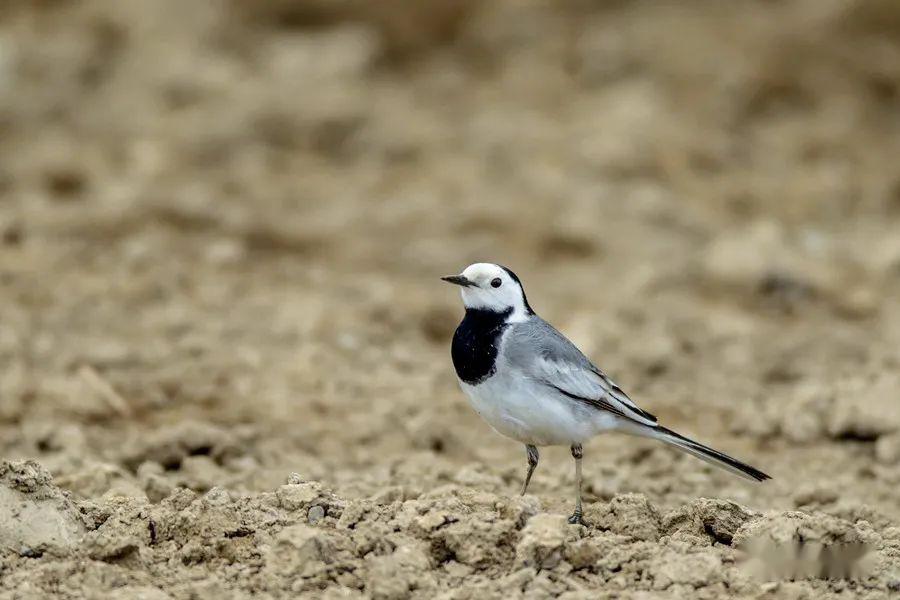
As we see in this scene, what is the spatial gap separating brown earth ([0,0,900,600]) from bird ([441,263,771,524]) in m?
0.34

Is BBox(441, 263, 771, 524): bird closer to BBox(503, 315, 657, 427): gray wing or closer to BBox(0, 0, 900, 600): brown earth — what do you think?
BBox(503, 315, 657, 427): gray wing

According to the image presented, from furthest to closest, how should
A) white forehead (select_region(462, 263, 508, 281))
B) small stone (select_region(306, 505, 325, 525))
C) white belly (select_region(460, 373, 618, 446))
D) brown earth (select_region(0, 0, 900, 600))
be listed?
1. white forehead (select_region(462, 263, 508, 281))
2. white belly (select_region(460, 373, 618, 446))
3. small stone (select_region(306, 505, 325, 525))
4. brown earth (select_region(0, 0, 900, 600))

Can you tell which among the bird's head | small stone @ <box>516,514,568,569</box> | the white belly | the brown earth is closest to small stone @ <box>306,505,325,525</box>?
the brown earth

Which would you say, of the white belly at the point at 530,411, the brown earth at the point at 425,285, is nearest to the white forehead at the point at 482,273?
the white belly at the point at 530,411

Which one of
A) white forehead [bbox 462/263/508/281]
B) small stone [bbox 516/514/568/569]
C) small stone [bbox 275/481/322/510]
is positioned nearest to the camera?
small stone [bbox 516/514/568/569]

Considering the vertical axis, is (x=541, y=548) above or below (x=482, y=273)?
below

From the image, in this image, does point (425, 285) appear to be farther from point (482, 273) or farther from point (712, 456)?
point (712, 456)

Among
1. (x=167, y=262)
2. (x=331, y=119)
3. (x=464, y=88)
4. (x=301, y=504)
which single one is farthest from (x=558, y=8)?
(x=301, y=504)

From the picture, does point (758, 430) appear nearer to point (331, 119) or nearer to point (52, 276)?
point (52, 276)

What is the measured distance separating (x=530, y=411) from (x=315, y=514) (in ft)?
3.66

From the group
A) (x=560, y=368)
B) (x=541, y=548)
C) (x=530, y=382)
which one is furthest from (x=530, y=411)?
(x=541, y=548)

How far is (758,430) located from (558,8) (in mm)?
8837

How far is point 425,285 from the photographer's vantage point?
37.3 feet

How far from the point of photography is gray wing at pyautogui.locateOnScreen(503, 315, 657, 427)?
5941 millimetres
